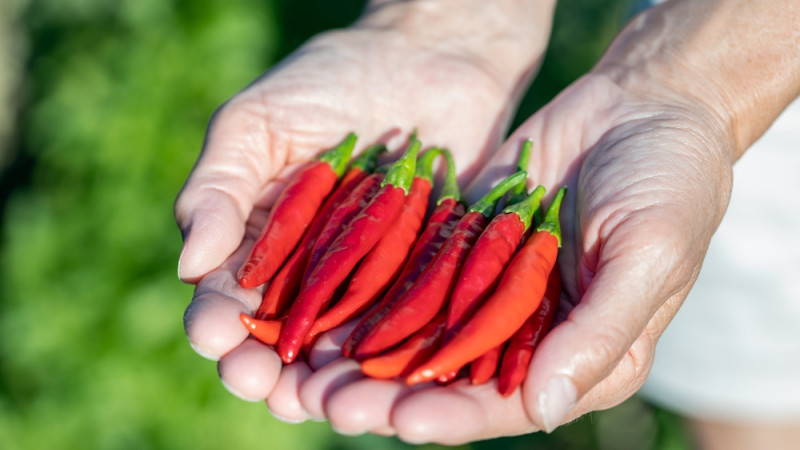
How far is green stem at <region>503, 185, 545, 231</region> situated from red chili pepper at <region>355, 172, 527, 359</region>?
11 centimetres

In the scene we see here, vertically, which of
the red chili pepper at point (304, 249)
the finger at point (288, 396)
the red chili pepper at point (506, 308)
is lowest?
the finger at point (288, 396)

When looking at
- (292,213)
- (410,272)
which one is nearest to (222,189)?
(292,213)

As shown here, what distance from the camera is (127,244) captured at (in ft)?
19.5

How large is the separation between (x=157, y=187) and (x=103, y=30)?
198cm

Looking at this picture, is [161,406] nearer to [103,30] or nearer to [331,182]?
[331,182]

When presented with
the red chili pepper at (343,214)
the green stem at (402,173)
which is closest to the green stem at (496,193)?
the green stem at (402,173)

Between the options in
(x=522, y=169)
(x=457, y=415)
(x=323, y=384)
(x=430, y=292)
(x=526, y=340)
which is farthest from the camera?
(x=522, y=169)

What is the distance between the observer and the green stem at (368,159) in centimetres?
407

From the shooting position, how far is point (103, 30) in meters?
7.20

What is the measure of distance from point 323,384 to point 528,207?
1.23 m

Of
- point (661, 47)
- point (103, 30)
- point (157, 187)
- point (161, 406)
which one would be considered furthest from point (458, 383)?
point (103, 30)

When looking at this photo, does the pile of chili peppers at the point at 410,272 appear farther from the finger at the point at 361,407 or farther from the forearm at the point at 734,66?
the forearm at the point at 734,66

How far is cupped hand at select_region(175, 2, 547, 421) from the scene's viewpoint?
296cm

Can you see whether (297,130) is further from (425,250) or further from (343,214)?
(425,250)
